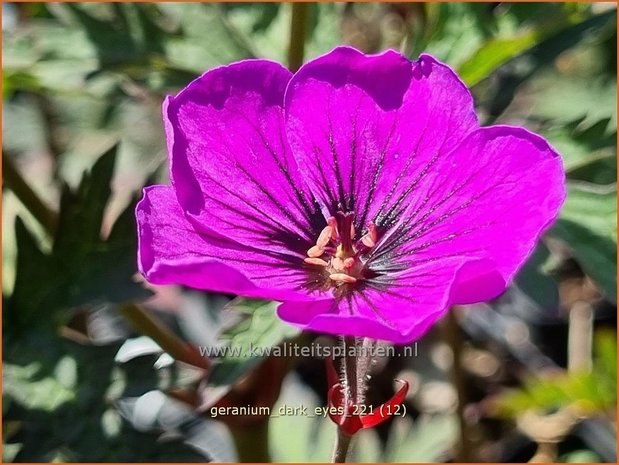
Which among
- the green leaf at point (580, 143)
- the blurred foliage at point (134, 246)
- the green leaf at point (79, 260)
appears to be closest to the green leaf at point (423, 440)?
the blurred foliage at point (134, 246)

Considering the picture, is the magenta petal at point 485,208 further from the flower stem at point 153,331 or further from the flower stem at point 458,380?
the flower stem at point 458,380

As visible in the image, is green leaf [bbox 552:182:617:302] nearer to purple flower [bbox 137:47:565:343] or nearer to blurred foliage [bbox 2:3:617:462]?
blurred foliage [bbox 2:3:617:462]

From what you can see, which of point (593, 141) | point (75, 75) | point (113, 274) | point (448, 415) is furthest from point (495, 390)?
point (75, 75)

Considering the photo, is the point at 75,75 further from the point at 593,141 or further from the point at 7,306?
the point at 593,141

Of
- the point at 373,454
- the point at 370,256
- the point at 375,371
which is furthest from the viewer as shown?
the point at 375,371

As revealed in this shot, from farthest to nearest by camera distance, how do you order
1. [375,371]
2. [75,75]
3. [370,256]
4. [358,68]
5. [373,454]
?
[375,371], [373,454], [75,75], [370,256], [358,68]

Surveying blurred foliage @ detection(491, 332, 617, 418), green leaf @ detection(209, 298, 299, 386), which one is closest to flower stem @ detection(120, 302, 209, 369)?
green leaf @ detection(209, 298, 299, 386)
